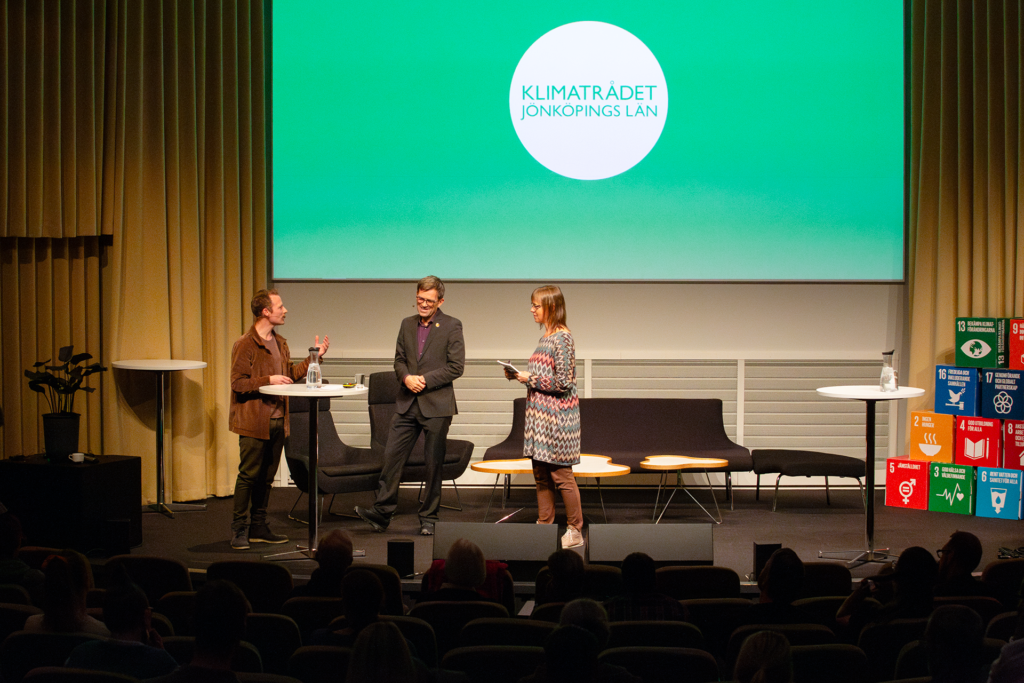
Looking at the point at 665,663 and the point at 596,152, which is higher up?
the point at 596,152

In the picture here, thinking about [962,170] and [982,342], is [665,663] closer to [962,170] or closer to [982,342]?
[982,342]

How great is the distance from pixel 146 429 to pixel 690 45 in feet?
15.7

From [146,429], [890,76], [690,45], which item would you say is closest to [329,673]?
[146,429]

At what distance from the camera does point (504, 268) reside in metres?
6.86

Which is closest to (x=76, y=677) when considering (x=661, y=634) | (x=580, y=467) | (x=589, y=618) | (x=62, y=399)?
(x=589, y=618)

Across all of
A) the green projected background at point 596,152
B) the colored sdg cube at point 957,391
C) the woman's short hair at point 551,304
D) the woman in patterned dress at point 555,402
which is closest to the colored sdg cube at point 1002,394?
the colored sdg cube at point 957,391

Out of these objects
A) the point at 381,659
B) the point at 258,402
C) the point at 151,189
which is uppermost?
the point at 151,189

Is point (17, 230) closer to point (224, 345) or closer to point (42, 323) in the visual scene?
point (42, 323)

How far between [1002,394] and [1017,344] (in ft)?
1.16

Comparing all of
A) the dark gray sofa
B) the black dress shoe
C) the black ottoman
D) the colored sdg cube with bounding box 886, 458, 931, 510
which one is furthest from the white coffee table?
the colored sdg cube with bounding box 886, 458, 931, 510

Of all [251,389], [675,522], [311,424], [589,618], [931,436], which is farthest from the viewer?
[931,436]

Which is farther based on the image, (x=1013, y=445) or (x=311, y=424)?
(x=1013, y=445)

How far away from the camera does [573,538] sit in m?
4.96

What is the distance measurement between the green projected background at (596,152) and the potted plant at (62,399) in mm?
1850
